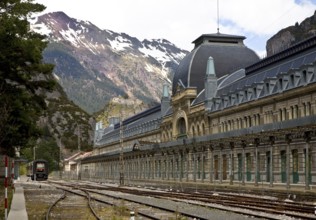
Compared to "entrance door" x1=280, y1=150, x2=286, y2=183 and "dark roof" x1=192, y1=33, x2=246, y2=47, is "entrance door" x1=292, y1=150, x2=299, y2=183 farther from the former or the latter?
"dark roof" x1=192, y1=33, x2=246, y2=47

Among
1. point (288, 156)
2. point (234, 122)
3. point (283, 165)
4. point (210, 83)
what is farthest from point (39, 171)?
point (288, 156)

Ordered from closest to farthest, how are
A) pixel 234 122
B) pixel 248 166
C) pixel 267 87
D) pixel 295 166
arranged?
pixel 295 166 → pixel 248 166 → pixel 267 87 → pixel 234 122

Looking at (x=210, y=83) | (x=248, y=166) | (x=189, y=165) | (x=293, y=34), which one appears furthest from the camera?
(x=293, y=34)

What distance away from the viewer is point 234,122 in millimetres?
71000

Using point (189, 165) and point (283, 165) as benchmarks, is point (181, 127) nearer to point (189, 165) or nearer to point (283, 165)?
point (189, 165)

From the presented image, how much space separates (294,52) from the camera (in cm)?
6106

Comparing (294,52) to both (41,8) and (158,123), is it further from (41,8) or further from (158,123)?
(158,123)

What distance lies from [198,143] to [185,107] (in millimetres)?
18559

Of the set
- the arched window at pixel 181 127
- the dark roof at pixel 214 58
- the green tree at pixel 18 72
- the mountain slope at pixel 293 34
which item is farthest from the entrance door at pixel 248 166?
the mountain slope at pixel 293 34

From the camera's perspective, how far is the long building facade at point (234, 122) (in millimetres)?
49153

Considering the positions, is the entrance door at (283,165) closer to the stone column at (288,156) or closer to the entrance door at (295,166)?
the stone column at (288,156)

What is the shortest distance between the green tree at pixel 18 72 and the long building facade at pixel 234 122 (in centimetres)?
2012

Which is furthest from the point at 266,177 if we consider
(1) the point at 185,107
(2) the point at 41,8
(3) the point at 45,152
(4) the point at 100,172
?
(3) the point at 45,152

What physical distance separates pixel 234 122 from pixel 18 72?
37.8 metres
